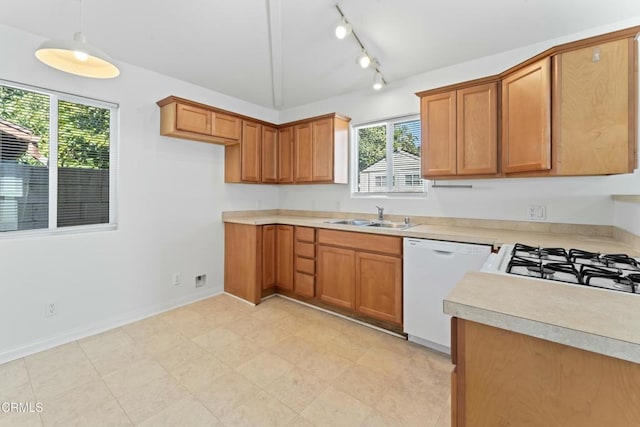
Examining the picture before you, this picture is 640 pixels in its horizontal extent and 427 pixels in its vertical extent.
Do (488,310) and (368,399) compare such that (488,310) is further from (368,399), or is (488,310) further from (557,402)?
(368,399)

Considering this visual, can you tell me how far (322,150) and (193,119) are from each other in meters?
1.53

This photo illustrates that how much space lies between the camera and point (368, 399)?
1.79 m

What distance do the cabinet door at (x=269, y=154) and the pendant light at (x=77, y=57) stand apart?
6.97 feet

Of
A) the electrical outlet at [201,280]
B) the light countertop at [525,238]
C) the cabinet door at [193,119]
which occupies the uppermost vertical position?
the cabinet door at [193,119]

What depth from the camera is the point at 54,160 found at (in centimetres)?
246

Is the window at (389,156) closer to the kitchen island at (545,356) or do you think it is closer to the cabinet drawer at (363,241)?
the cabinet drawer at (363,241)

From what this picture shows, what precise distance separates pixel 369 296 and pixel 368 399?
3.36 feet

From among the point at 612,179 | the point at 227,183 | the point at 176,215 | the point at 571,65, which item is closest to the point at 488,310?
the point at 571,65

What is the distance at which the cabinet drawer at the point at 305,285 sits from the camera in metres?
3.19

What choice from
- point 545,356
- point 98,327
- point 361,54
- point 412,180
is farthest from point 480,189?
point 98,327

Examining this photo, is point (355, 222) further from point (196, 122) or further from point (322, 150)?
point (196, 122)

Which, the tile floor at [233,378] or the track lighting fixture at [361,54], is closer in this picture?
the tile floor at [233,378]

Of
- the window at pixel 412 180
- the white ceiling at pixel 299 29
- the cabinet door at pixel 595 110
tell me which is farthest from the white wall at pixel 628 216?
the window at pixel 412 180

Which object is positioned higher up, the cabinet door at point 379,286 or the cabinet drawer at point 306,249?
the cabinet drawer at point 306,249
